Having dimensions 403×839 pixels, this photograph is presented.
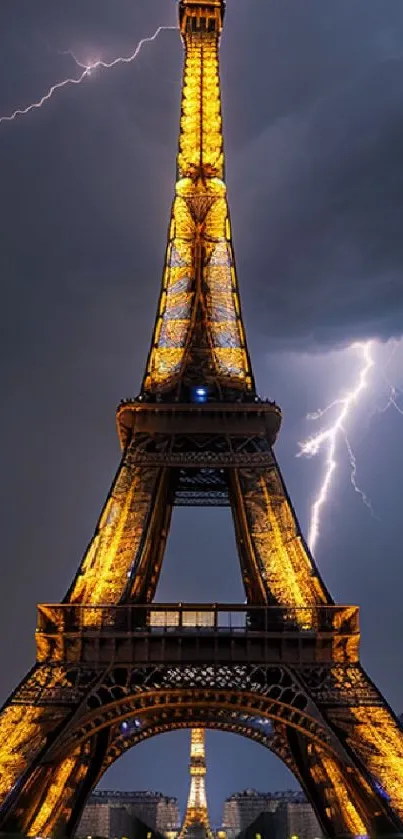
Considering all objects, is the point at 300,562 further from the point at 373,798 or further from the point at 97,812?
the point at 97,812

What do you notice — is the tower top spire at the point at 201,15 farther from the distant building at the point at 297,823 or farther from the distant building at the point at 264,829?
the distant building at the point at 264,829

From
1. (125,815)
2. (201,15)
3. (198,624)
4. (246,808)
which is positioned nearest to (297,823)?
(125,815)

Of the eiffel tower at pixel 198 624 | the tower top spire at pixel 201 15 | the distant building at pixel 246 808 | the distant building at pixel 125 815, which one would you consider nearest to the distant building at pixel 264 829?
the distant building at pixel 246 808

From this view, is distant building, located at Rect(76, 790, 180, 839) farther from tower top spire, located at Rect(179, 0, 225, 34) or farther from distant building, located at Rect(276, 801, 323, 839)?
tower top spire, located at Rect(179, 0, 225, 34)

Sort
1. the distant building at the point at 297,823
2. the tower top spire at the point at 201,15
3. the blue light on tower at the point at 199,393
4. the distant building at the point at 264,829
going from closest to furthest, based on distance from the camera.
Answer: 1. the blue light on tower at the point at 199,393
2. the tower top spire at the point at 201,15
3. the distant building at the point at 297,823
4. the distant building at the point at 264,829

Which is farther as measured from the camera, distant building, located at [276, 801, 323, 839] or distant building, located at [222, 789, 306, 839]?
distant building, located at [222, 789, 306, 839]

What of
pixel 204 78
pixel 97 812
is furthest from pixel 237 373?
pixel 97 812

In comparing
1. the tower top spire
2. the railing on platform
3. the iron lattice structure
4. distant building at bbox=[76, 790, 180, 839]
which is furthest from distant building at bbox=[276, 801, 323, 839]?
the tower top spire
